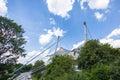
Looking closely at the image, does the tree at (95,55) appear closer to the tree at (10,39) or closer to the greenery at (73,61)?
the greenery at (73,61)

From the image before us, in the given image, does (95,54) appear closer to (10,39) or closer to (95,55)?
(95,55)

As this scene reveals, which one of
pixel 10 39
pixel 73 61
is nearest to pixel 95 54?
pixel 73 61

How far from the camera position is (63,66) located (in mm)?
29938

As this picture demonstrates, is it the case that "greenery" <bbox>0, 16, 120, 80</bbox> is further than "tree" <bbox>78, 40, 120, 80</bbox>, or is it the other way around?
"tree" <bbox>78, 40, 120, 80</bbox>

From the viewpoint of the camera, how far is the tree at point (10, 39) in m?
44.3

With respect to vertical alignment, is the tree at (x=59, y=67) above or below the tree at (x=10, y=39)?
below

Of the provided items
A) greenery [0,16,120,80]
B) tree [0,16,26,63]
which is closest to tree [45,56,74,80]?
greenery [0,16,120,80]

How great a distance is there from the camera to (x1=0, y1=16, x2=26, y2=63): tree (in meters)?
44.3

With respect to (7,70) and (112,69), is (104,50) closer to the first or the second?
(112,69)

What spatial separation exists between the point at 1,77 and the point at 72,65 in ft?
30.7

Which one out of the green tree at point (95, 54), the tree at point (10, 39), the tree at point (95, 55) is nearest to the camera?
the tree at point (95, 55)

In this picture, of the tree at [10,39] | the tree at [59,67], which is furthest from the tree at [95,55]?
the tree at [10,39]

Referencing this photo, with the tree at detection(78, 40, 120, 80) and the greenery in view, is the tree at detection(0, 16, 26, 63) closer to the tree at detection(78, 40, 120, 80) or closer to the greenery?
the greenery

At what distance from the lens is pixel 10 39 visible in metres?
44.7
